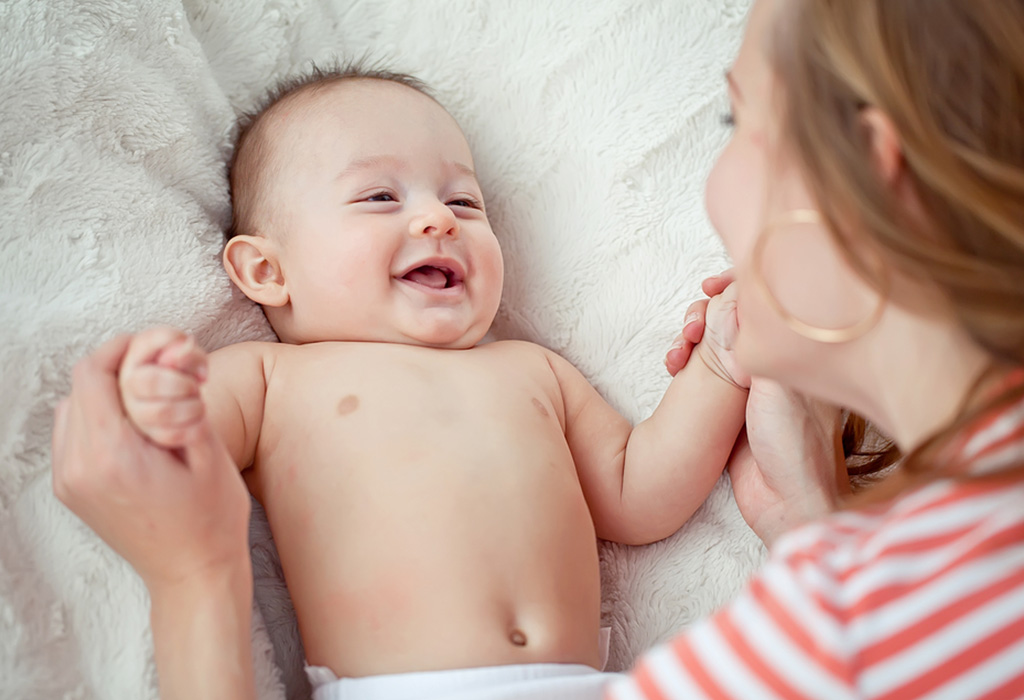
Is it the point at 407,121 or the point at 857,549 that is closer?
the point at 857,549

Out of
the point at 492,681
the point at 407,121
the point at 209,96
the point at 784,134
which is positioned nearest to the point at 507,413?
the point at 492,681

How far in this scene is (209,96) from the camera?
1471mm

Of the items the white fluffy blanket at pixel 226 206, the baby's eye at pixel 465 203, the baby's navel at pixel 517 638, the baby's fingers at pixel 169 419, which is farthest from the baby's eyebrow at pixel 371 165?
the baby's navel at pixel 517 638

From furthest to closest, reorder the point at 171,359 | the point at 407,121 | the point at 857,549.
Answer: the point at 407,121, the point at 171,359, the point at 857,549

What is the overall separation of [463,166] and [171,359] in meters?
0.75

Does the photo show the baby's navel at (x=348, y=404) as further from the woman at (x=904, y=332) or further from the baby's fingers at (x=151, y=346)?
the woman at (x=904, y=332)

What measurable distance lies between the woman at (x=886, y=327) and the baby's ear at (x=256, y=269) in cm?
51

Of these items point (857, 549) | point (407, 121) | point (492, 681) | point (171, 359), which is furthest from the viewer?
point (407, 121)

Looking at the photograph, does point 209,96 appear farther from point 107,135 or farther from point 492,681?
point 492,681

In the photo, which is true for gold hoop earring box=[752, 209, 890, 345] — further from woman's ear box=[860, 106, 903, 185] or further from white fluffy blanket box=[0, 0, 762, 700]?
white fluffy blanket box=[0, 0, 762, 700]

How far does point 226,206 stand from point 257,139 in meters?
0.12

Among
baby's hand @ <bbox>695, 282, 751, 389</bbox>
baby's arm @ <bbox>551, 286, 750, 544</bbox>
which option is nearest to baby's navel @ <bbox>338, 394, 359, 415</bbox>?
baby's arm @ <bbox>551, 286, 750, 544</bbox>

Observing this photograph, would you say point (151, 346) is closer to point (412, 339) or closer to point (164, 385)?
point (164, 385)

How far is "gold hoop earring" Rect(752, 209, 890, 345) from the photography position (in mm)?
754
